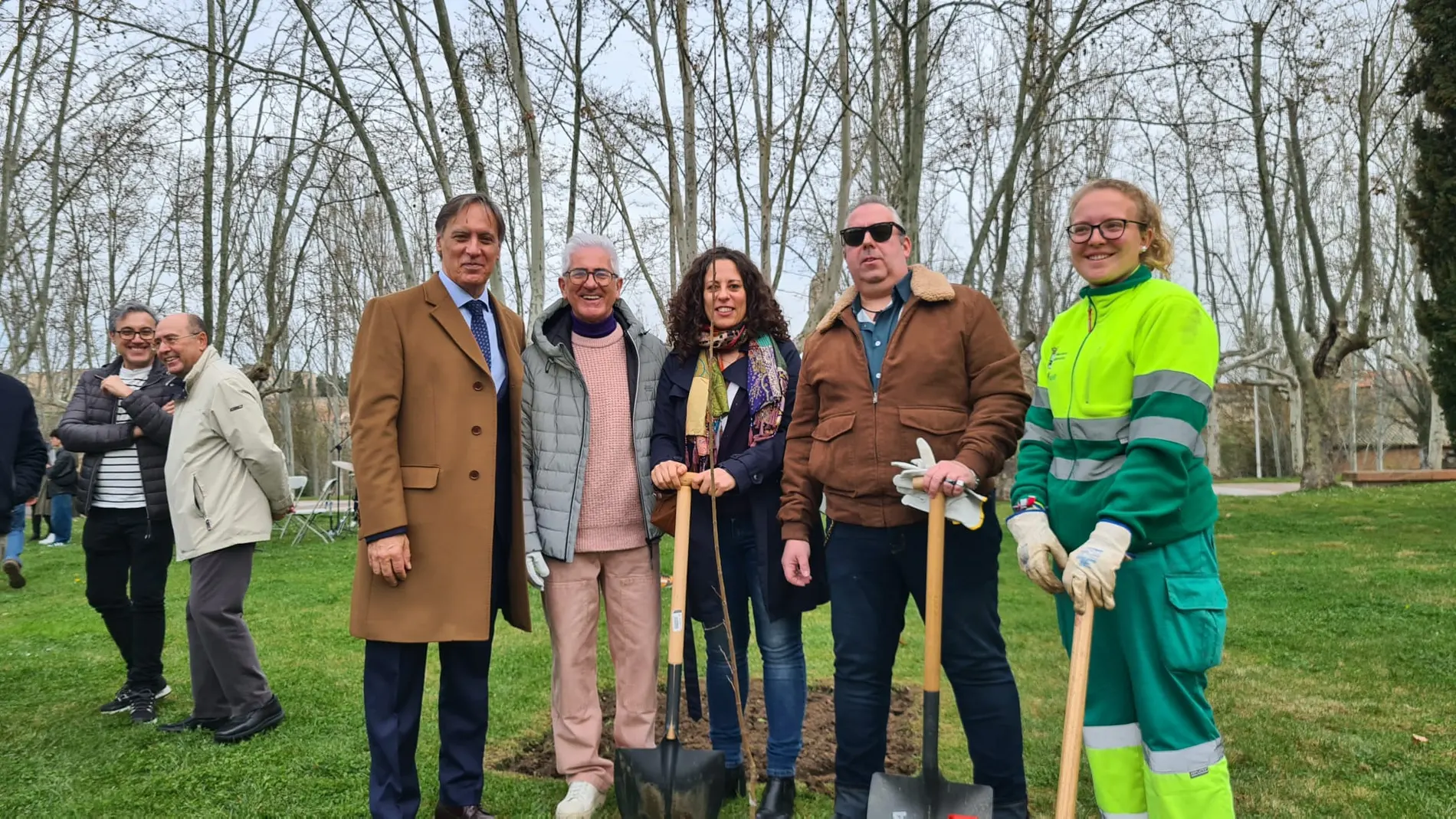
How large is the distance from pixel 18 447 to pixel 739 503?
3.54 meters

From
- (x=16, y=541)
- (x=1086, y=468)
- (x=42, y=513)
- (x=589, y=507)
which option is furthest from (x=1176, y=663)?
(x=42, y=513)

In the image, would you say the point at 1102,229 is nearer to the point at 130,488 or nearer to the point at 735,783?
the point at 735,783

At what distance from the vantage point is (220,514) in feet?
13.7

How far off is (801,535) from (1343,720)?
10.0 feet

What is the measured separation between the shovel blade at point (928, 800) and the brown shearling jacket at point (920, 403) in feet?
2.53

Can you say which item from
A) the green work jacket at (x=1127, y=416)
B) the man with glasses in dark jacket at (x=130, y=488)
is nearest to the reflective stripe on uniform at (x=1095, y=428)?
the green work jacket at (x=1127, y=416)

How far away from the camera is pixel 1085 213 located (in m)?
2.39

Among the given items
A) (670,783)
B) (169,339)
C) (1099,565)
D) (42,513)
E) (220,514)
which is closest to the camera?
(1099,565)

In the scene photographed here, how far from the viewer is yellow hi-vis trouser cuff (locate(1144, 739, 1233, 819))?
2.12 meters

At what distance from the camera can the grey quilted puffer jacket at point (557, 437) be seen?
3330 millimetres

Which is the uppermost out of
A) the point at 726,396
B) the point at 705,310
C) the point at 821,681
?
the point at 705,310

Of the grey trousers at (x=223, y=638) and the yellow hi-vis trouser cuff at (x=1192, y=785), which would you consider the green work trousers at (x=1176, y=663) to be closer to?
the yellow hi-vis trouser cuff at (x=1192, y=785)

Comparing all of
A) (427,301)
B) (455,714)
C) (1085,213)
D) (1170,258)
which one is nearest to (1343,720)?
(1170,258)

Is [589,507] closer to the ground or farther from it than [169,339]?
closer to the ground
